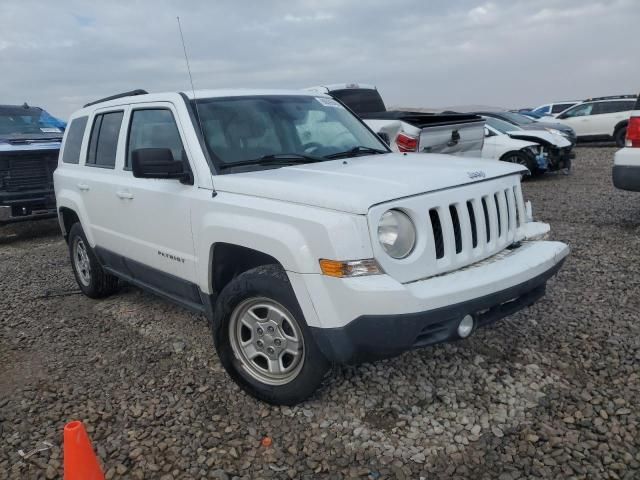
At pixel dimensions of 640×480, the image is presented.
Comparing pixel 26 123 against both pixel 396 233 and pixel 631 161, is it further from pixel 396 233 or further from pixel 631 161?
pixel 631 161

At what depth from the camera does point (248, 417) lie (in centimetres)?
316

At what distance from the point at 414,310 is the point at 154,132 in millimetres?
2495

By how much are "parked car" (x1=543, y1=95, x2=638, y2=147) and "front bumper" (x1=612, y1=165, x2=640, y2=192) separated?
42.3ft

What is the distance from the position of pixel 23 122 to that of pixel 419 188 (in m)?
9.82

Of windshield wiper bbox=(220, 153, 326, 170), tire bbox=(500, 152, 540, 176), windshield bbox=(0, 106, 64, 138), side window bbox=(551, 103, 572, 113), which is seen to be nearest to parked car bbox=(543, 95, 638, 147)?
tire bbox=(500, 152, 540, 176)

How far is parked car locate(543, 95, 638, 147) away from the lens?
17.6 m

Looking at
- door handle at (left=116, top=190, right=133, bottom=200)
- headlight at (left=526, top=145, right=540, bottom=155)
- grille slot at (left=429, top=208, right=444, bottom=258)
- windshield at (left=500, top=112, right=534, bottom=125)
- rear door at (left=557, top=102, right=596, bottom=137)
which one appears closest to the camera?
grille slot at (left=429, top=208, right=444, bottom=258)

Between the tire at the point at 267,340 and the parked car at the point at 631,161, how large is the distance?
4908 mm

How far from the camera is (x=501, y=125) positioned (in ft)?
41.9

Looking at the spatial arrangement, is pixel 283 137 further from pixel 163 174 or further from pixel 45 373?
pixel 45 373

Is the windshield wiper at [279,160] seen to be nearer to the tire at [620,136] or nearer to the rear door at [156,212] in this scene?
the rear door at [156,212]

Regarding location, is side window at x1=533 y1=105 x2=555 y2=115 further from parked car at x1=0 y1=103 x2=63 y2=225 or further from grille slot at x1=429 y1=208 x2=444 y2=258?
grille slot at x1=429 y1=208 x2=444 y2=258

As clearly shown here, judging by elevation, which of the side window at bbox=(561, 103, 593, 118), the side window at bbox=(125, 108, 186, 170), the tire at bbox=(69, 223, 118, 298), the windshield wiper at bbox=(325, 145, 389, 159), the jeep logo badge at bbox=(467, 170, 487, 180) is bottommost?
the tire at bbox=(69, 223, 118, 298)

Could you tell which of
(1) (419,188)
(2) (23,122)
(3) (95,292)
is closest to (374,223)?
(1) (419,188)
